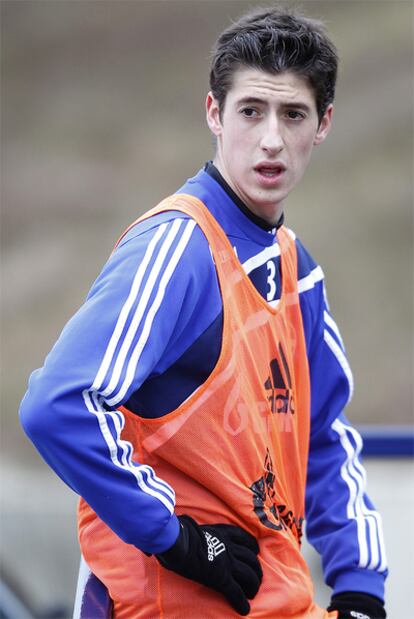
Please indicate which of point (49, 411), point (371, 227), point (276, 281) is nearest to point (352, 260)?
point (371, 227)

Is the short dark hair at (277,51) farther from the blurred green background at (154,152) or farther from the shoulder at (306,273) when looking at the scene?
the blurred green background at (154,152)

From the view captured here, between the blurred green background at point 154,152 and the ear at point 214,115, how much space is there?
733 cm

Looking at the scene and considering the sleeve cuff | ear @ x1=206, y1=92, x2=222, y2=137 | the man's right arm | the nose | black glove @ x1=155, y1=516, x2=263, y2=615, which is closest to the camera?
the man's right arm

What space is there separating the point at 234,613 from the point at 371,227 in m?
9.14

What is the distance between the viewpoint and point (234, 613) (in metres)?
2.08

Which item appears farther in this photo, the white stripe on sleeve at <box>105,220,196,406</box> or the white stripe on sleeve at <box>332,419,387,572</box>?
the white stripe on sleeve at <box>332,419,387,572</box>

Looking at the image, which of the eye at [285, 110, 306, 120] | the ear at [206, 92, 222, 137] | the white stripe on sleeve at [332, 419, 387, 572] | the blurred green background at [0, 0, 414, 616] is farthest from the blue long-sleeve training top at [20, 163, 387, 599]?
the blurred green background at [0, 0, 414, 616]

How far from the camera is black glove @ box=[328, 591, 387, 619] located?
2.43 meters

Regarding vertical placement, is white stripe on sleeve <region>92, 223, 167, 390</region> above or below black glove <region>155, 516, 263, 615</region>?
above

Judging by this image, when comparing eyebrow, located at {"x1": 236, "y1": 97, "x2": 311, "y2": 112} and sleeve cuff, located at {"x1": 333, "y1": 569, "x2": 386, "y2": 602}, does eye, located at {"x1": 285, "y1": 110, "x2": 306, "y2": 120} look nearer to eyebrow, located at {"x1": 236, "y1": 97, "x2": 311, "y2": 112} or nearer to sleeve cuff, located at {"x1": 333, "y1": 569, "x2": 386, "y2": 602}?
eyebrow, located at {"x1": 236, "y1": 97, "x2": 311, "y2": 112}

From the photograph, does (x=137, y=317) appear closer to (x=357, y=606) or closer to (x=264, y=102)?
(x=264, y=102)

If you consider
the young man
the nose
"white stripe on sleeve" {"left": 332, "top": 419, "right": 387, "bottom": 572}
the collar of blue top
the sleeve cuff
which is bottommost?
the sleeve cuff

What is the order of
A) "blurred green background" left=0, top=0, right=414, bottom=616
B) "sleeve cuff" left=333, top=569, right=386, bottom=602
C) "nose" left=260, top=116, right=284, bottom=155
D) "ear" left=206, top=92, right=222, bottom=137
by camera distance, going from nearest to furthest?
"nose" left=260, top=116, right=284, bottom=155, "ear" left=206, top=92, right=222, bottom=137, "sleeve cuff" left=333, top=569, right=386, bottom=602, "blurred green background" left=0, top=0, right=414, bottom=616

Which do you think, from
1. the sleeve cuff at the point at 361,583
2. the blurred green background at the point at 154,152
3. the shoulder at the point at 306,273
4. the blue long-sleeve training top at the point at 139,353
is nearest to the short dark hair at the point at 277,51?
the blue long-sleeve training top at the point at 139,353
